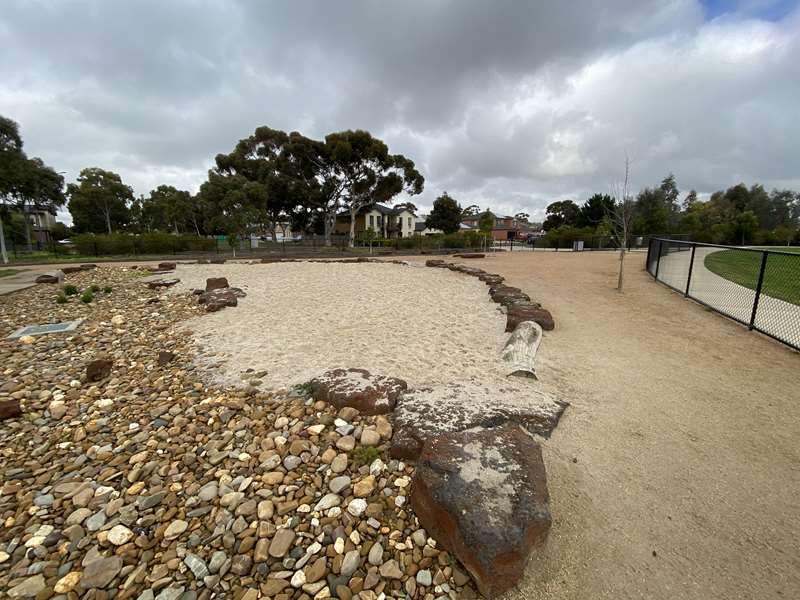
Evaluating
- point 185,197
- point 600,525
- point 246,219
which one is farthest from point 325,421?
point 185,197

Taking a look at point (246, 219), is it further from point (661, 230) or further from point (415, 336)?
point (661, 230)

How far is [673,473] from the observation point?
2449 millimetres

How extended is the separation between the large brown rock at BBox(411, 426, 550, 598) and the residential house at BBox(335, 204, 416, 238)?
4453 cm

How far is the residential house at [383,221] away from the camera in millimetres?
46750

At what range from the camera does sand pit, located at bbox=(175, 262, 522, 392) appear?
4199mm

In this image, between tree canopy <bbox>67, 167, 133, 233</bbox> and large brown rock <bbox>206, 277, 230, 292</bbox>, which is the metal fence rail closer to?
large brown rock <bbox>206, 277, 230, 292</bbox>

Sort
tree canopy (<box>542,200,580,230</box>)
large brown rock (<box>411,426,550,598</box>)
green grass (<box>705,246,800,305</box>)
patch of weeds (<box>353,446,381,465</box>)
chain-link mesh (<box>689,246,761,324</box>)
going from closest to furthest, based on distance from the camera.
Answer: large brown rock (<box>411,426,550,598</box>), patch of weeds (<box>353,446,381,465</box>), chain-link mesh (<box>689,246,761,324</box>), green grass (<box>705,246,800,305</box>), tree canopy (<box>542,200,580,230</box>)

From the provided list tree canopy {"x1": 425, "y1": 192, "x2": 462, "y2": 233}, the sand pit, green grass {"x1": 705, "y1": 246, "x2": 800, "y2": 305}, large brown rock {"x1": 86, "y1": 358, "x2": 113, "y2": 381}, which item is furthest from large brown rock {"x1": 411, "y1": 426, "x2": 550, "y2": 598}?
tree canopy {"x1": 425, "y1": 192, "x2": 462, "y2": 233}

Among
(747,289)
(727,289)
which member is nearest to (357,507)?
(727,289)

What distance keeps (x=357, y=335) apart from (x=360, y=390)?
2.37 meters

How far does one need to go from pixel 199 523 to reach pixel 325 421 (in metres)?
1.13

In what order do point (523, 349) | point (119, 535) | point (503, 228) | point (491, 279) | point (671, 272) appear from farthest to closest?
point (503, 228) → point (671, 272) → point (491, 279) → point (523, 349) → point (119, 535)

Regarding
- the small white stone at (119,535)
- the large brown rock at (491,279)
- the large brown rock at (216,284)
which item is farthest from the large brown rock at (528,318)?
the large brown rock at (216,284)

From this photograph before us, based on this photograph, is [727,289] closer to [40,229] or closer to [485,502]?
[485,502]
